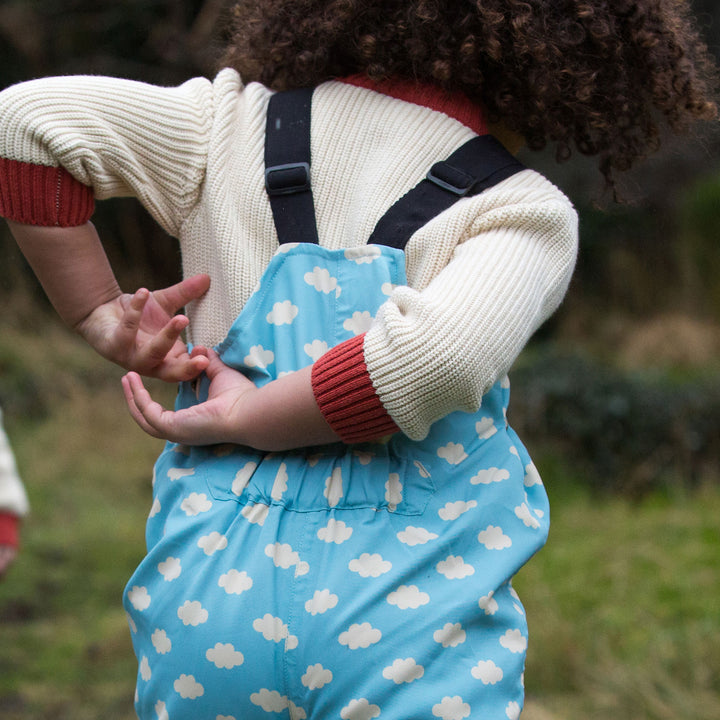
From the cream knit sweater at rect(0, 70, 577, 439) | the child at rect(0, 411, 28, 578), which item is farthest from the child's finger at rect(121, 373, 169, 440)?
the child at rect(0, 411, 28, 578)

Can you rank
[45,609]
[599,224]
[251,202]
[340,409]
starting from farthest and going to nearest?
[599,224], [45,609], [251,202], [340,409]

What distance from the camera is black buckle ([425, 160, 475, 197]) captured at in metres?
1.42

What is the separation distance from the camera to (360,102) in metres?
1.50

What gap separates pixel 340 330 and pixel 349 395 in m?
0.16

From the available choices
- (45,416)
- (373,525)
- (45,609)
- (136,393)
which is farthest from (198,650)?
(45,416)

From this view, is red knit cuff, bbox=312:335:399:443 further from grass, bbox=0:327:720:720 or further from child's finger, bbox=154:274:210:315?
grass, bbox=0:327:720:720

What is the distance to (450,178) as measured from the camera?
142cm

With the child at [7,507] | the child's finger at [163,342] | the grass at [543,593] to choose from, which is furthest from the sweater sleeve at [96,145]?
the grass at [543,593]

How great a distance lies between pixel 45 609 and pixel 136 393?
3.31 metres

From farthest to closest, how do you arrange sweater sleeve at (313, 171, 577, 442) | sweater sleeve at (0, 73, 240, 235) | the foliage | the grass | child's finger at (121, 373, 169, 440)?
the foliage → the grass → child's finger at (121, 373, 169, 440) → sweater sleeve at (0, 73, 240, 235) → sweater sleeve at (313, 171, 577, 442)

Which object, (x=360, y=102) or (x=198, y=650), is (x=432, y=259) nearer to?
(x=360, y=102)

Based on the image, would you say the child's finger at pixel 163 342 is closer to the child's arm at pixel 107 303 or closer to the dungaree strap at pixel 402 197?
the child's arm at pixel 107 303

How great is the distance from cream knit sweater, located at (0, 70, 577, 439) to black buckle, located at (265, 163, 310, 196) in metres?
0.02

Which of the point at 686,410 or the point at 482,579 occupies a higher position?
the point at 482,579
